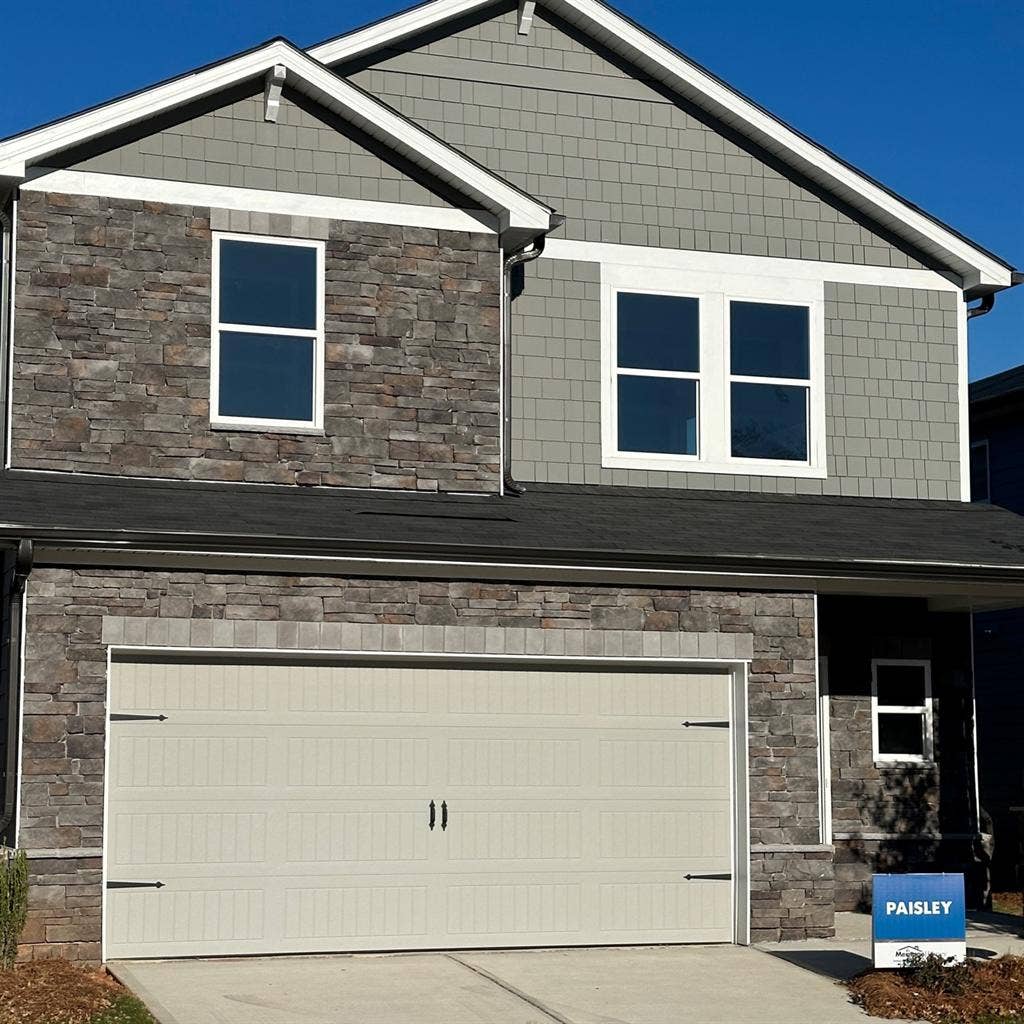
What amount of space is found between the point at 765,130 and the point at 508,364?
13.0ft

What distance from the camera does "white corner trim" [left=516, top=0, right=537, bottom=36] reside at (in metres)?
17.0

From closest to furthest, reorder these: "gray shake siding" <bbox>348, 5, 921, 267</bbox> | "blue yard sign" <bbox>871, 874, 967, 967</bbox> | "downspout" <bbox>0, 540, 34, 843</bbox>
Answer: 1. "blue yard sign" <bbox>871, 874, 967, 967</bbox>
2. "downspout" <bbox>0, 540, 34, 843</bbox>
3. "gray shake siding" <bbox>348, 5, 921, 267</bbox>

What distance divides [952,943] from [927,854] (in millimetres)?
5021

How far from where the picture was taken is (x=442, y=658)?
13516mm

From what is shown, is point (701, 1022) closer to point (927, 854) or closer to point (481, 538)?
point (481, 538)

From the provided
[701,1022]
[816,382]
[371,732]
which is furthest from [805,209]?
[701,1022]

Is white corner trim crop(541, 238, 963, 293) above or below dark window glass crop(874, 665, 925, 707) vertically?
above

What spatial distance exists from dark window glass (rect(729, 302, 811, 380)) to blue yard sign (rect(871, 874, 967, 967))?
20.8ft

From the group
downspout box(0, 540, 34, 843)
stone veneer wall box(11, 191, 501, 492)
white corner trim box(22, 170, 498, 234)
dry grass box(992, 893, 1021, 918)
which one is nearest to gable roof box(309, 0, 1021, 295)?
white corner trim box(22, 170, 498, 234)

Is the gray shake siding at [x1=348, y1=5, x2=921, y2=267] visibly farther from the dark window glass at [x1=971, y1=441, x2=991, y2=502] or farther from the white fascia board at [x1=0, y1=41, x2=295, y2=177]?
the dark window glass at [x1=971, y1=441, x2=991, y2=502]

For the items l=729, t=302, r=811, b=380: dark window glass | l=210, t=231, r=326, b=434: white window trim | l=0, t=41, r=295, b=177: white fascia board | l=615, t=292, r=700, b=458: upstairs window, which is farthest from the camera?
l=729, t=302, r=811, b=380: dark window glass

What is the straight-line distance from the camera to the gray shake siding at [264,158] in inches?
564

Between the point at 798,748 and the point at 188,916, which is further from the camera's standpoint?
the point at 798,748

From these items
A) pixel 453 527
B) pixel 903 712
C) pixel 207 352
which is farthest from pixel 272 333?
pixel 903 712
